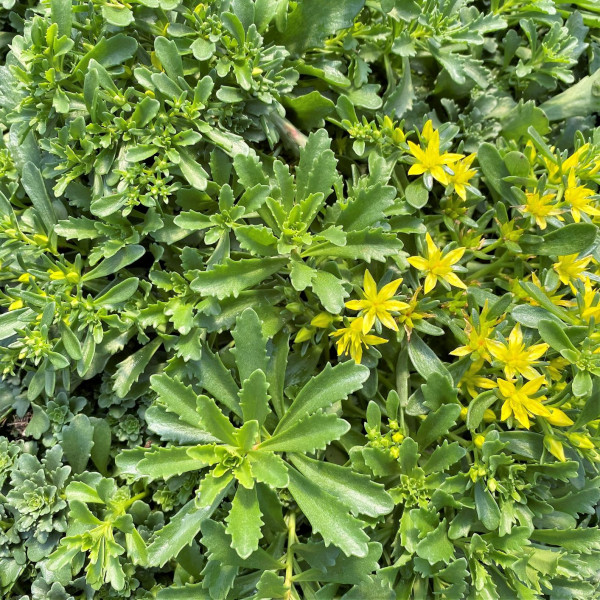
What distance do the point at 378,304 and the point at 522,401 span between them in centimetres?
57

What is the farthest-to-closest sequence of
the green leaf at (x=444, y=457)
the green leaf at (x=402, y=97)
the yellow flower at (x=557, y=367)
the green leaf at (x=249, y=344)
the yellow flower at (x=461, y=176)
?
1. the green leaf at (x=402, y=97)
2. the yellow flower at (x=461, y=176)
3. the yellow flower at (x=557, y=367)
4. the green leaf at (x=444, y=457)
5. the green leaf at (x=249, y=344)

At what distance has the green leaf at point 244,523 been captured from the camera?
66.7 inches

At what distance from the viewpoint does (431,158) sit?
2.18 metres

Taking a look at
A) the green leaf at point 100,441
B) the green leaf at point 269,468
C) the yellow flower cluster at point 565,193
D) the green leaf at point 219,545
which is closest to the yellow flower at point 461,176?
the yellow flower cluster at point 565,193

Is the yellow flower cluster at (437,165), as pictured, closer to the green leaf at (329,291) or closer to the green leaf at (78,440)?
the green leaf at (329,291)

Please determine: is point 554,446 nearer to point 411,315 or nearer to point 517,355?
point 517,355

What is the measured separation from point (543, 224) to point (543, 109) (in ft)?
2.57

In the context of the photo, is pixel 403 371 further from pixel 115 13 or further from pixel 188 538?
pixel 115 13

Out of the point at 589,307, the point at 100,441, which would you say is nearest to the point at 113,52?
the point at 100,441

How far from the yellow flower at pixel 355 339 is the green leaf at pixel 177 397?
522mm

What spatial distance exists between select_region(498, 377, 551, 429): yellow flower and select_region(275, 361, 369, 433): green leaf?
0.49m

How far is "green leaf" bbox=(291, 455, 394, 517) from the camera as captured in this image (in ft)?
6.13

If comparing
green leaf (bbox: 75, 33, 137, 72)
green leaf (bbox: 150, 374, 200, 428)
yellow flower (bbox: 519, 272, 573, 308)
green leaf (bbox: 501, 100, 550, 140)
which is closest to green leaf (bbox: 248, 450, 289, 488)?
green leaf (bbox: 150, 374, 200, 428)

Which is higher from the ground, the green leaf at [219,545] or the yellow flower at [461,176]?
the yellow flower at [461,176]
